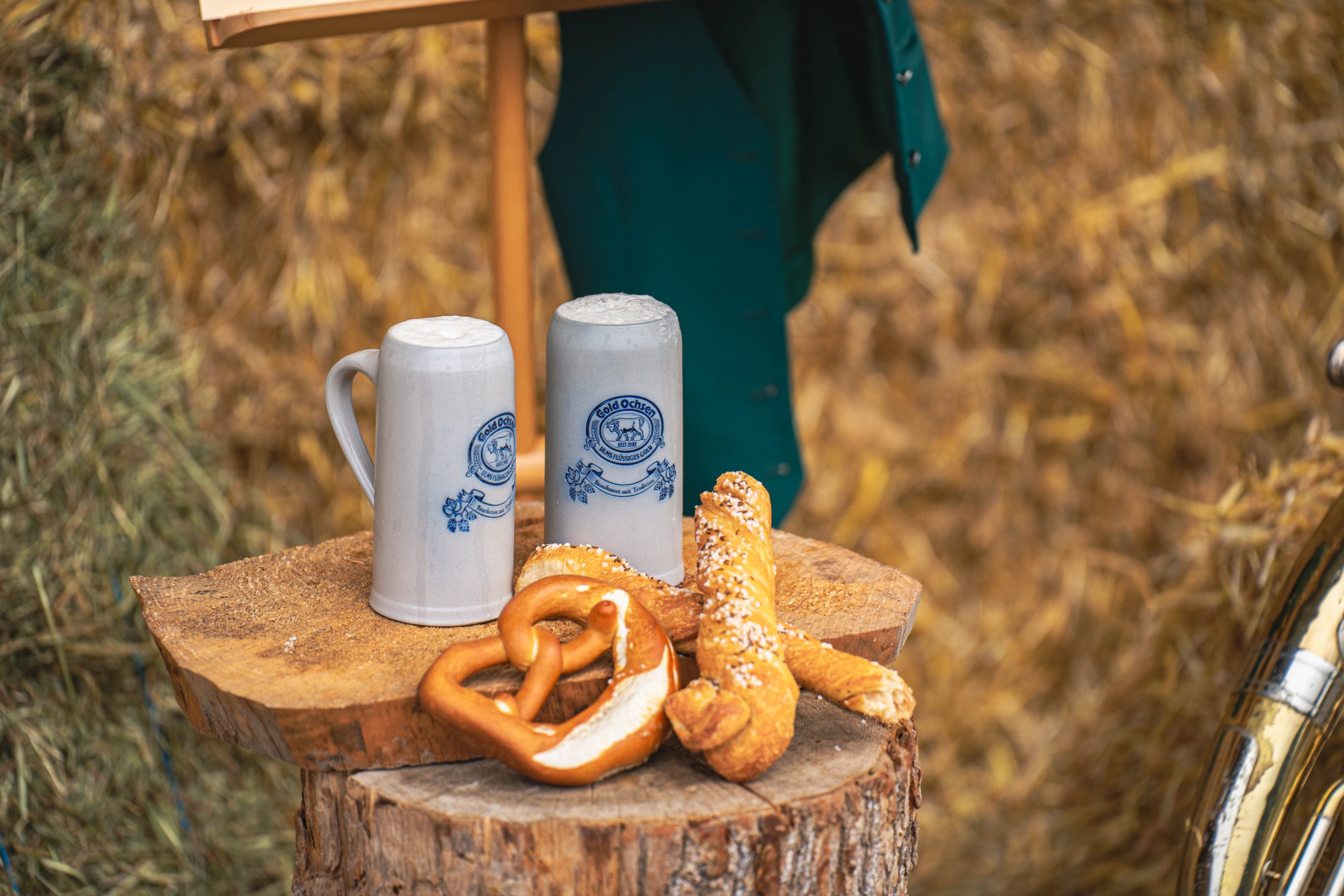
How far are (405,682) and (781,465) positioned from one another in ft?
2.03

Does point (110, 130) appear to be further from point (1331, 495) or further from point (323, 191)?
point (1331, 495)

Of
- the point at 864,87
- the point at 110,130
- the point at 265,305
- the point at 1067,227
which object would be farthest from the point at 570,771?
the point at 1067,227

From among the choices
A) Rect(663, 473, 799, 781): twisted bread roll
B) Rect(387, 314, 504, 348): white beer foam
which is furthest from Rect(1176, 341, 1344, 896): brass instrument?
Rect(387, 314, 504, 348): white beer foam

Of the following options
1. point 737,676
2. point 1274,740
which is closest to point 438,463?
point 737,676

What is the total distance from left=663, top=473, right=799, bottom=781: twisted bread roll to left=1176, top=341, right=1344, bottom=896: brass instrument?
0.48m

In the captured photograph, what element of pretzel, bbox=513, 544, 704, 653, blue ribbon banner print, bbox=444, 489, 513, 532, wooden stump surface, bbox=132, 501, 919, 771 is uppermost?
blue ribbon banner print, bbox=444, 489, 513, 532

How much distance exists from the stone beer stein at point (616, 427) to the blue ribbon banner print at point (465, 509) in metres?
0.08

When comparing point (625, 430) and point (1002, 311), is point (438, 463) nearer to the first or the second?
point (625, 430)

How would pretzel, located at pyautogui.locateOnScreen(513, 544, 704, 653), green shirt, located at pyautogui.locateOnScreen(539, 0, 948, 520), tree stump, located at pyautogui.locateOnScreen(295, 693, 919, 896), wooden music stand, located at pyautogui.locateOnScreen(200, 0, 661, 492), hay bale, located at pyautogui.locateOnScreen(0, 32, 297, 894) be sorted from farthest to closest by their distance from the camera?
hay bale, located at pyautogui.locateOnScreen(0, 32, 297, 894), green shirt, located at pyautogui.locateOnScreen(539, 0, 948, 520), wooden music stand, located at pyautogui.locateOnScreen(200, 0, 661, 492), pretzel, located at pyautogui.locateOnScreen(513, 544, 704, 653), tree stump, located at pyautogui.locateOnScreen(295, 693, 919, 896)

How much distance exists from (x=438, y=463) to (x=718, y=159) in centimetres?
55

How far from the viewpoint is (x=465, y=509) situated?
36.0 inches

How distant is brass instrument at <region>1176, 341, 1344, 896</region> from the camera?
109 centimetres

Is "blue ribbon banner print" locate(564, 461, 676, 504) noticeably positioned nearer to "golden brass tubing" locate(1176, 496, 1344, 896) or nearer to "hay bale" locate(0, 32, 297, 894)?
"golden brass tubing" locate(1176, 496, 1344, 896)

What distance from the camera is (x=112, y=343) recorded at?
1.66 m
